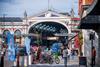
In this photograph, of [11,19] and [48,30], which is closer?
[11,19]

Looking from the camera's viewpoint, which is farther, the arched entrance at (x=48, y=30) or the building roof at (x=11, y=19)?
the building roof at (x=11, y=19)

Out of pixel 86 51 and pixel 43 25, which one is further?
pixel 43 25

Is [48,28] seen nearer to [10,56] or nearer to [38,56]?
[38,56]

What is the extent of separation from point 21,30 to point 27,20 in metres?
3.01

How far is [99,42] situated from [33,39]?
65.3 m

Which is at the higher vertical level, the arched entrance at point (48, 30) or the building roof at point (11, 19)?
the building roof at point (11, 19)

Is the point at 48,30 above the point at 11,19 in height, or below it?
below

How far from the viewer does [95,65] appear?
36094mm

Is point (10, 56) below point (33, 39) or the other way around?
the other way around

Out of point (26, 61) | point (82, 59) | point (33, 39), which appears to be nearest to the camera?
point (82, 59)

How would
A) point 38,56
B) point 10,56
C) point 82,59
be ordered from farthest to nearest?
point 38,56, point 82,59, point 10,56

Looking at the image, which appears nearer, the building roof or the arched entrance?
the arched entrance

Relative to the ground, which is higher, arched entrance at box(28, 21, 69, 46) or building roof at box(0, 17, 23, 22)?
building roof at box(0, 17, 23, 22)

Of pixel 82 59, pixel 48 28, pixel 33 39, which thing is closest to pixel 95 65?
pixel 82 59
